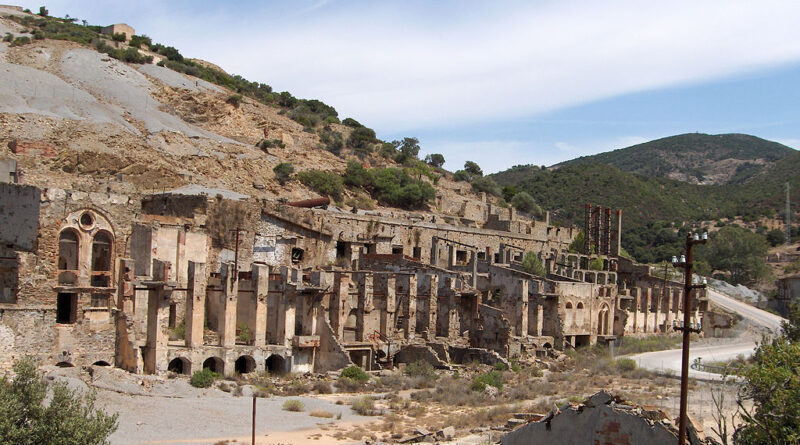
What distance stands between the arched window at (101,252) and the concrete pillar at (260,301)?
6.27m

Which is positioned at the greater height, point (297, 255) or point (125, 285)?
point (297, 255)

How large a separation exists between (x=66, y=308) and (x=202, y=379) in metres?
5.90

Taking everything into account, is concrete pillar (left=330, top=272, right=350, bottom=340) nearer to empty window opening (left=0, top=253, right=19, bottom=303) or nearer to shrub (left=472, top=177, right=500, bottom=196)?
empty window opening (left=0, top=253, right=19, bottom=303)

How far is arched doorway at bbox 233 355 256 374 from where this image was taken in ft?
116

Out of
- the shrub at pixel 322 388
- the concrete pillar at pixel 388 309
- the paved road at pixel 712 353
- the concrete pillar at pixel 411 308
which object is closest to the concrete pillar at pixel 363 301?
the concrete pillar at pixel 388 309

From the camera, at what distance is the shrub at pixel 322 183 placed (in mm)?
65062

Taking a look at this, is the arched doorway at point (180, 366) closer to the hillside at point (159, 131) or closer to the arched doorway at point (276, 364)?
the arched doorway at point (276, 364)

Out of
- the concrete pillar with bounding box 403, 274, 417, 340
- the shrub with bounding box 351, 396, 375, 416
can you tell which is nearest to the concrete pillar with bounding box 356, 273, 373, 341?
the concrete pillar with bounding box 403, 274, 417, 340

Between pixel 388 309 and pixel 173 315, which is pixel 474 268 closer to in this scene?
pixel 388 309

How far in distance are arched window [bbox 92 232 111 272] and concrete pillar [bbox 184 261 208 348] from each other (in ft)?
10.6

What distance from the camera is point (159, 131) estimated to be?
62906 mm

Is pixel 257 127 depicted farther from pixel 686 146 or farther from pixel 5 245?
pixel 686 146

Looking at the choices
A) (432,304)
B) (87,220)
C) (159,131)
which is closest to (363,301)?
(432,304)

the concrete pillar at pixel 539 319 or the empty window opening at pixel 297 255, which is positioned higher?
the empty window opening at pixel 297 255
